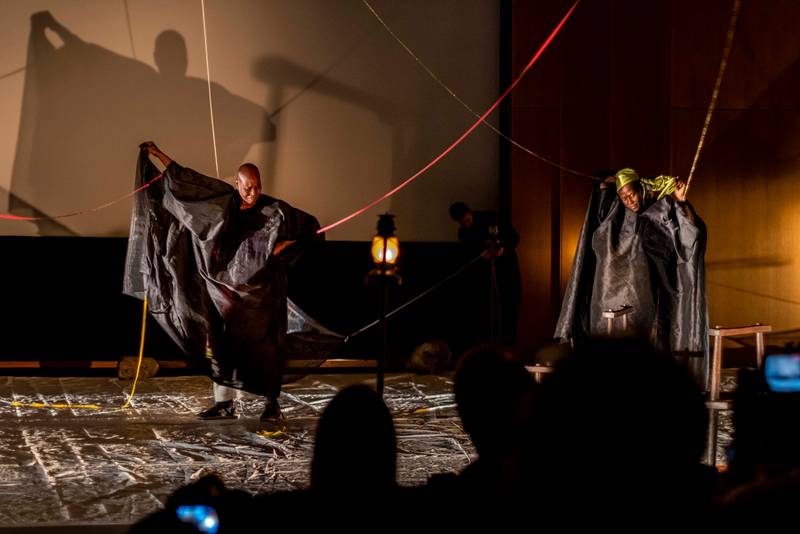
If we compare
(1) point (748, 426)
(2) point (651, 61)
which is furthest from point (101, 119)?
(1) point (748, 426)

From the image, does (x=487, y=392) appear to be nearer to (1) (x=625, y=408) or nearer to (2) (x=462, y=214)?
(1) (x=625, y=408)

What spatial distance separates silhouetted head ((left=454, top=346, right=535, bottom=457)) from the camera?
164 centimetres

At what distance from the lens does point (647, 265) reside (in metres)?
4.73

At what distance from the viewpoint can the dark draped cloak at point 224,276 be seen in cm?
491

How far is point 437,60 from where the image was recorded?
6898mm

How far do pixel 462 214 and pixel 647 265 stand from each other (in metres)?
2.20

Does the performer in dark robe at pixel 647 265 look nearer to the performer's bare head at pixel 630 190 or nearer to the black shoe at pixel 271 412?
the performer's bare head at pixel 630 190

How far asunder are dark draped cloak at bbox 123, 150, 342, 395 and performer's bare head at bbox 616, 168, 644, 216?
156 cm

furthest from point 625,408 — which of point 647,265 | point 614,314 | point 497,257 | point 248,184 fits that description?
point 497,257

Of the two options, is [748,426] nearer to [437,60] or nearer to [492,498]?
[492,498]

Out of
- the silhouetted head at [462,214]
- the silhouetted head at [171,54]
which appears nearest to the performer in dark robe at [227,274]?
the silhouetted head at [171,54]

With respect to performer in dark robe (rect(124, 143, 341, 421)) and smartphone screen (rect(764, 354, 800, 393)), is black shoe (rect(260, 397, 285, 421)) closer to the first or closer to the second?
performer in dark robe (rect(124, 143, 341, 421))

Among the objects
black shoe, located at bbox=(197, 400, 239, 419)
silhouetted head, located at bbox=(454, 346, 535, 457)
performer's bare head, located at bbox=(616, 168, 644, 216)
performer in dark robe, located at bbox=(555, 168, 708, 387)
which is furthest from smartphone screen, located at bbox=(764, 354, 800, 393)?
black shoe, located at bbox=(197, 400, 239, 419)

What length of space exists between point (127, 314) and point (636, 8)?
13.9 feet
